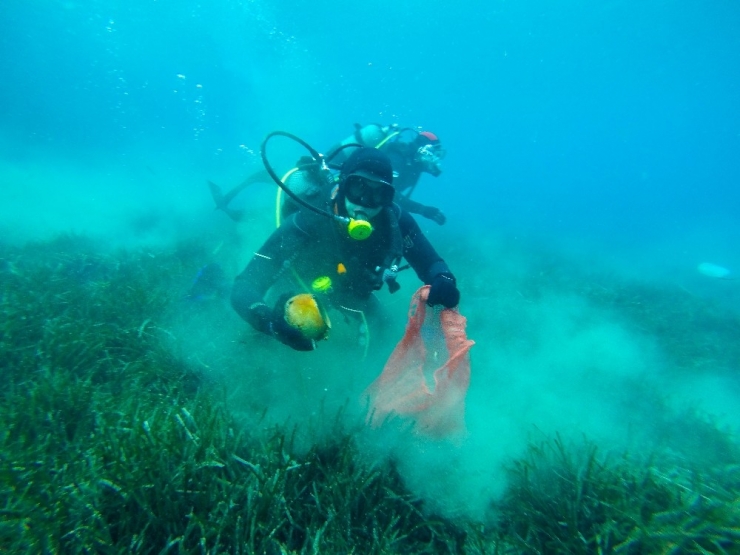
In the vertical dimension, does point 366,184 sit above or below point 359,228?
above

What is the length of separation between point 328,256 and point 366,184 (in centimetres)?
87

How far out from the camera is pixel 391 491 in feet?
7.61

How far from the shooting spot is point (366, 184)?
3289 mm

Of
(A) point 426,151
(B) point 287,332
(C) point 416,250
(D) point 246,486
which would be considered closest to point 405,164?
(A) point 426,151

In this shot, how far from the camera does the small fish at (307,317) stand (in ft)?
7.91

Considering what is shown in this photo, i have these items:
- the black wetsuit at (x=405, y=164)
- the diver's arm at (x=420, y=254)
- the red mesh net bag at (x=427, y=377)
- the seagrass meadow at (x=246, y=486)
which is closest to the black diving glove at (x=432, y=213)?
the black wetsuit at (x=405, y=164)

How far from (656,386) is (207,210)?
15395mm

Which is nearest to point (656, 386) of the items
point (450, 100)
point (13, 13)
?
point (13, 13)

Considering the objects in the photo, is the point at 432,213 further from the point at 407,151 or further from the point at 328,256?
the point at 328,256

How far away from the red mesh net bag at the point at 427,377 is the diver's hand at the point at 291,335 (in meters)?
0.77

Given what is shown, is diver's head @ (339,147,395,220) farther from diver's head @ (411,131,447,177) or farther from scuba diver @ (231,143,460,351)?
diver's head @ (411,131,447,177)

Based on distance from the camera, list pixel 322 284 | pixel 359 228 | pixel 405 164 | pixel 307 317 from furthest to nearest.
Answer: pixel 405 164 < pixel 322 284 < pixel 359 228 < pixel 307 317

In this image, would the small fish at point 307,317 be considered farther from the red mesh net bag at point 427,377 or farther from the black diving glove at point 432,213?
the black diving glove at point 432,213

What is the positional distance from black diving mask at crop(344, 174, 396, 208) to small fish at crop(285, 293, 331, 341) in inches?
50.4
